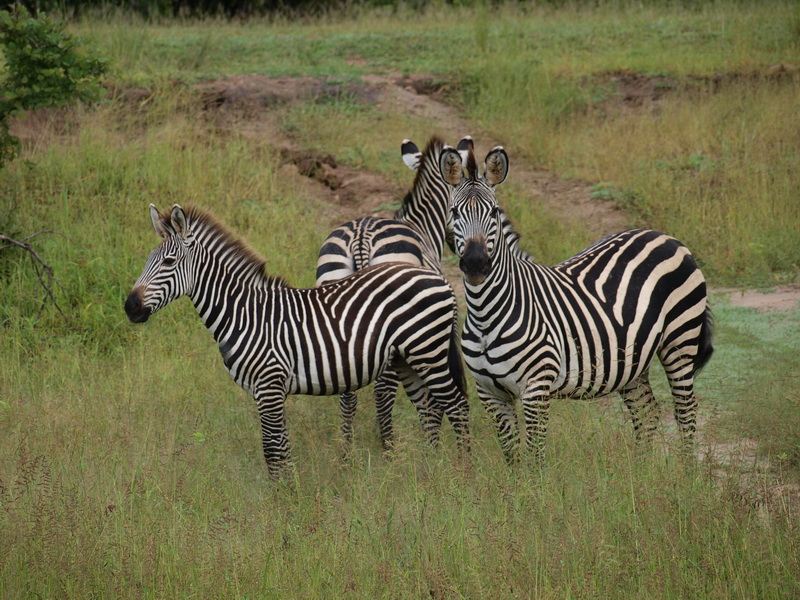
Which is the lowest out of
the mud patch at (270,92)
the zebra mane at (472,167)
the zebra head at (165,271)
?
the zebra head at (165,271)

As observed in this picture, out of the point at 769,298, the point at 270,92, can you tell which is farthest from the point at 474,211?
the point at 270,92

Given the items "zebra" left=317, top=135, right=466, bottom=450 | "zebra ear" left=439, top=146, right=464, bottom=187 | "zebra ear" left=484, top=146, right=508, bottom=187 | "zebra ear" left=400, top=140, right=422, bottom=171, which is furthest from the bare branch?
"zebra ear" left=484, top=146, right=508, bottom=187

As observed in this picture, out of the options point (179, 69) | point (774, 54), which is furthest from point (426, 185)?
point (774, 54)

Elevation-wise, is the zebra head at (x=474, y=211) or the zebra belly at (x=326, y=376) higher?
the zebra head at (x=474, y=211)

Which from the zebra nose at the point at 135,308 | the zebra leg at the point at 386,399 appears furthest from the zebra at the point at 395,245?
the zebra nose at the point at 135,308

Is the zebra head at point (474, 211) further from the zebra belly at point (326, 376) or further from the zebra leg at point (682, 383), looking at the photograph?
the zebra leg at point (682, 383)

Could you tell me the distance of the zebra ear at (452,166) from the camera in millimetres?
5656

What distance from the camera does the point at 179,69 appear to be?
15016 millimetres

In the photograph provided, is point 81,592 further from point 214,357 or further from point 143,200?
point 143,200

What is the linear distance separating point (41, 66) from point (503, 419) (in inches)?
253

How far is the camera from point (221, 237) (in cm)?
623

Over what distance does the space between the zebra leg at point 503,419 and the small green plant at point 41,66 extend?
5881 mm

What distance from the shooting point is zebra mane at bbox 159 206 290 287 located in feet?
20.0

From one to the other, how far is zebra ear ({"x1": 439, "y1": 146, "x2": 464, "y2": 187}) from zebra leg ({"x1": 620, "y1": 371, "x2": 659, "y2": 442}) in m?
1.90
